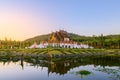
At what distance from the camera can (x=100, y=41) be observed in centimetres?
18050

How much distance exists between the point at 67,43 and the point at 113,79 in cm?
11119

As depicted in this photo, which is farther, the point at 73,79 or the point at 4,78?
the point at 4,78

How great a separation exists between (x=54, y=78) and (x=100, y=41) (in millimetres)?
142272

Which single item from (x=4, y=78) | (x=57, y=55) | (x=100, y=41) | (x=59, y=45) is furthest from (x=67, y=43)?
(x=4, y=78)

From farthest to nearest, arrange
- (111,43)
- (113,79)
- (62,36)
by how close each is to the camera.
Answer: (111,43) → (62,36) → (113,79)

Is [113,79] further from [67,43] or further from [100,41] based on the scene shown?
[100,41]

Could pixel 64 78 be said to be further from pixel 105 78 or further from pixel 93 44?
pixel 93 44

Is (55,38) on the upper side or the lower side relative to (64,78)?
upper

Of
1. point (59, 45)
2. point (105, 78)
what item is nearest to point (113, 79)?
point (105, 78)

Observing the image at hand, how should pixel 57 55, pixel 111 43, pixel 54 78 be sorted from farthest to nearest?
pixel 111 43, pixel 57 55, pixel 54 78

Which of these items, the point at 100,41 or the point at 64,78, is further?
the point at 100,41

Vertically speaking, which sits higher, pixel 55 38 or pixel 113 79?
pixel 55 38

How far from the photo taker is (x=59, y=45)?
489 ft

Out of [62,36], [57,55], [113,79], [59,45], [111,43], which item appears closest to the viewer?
[113,79]
